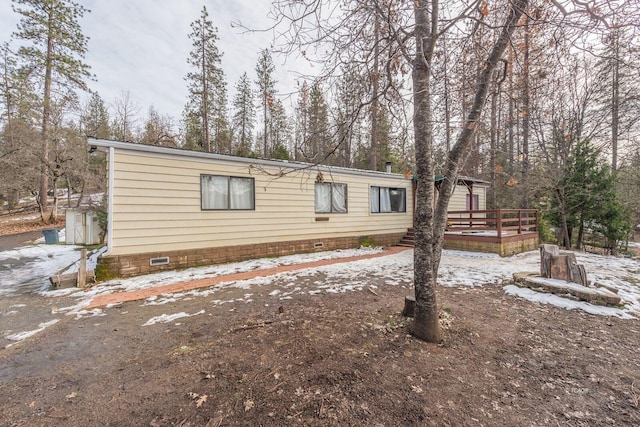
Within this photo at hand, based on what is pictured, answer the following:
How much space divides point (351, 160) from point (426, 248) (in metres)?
17.6

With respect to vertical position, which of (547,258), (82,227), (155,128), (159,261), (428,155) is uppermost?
(155,128)

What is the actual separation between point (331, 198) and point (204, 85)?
39.5 feet

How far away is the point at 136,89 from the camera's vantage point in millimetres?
17844

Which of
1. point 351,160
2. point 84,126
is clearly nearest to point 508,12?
point 351,160

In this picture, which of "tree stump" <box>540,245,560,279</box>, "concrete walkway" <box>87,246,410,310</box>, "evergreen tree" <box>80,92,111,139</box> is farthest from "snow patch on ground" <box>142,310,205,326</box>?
"evergreen tree" <box>80,92,111,139</box>

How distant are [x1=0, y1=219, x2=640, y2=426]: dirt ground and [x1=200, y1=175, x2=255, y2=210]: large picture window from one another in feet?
11.0

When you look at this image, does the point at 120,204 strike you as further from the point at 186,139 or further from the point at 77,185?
the point at 77,185

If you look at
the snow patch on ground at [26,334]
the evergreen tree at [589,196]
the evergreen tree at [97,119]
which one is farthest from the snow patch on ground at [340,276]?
the evergreen tree at [97,119]

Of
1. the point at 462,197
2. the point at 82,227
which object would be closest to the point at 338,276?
the point at 462,197

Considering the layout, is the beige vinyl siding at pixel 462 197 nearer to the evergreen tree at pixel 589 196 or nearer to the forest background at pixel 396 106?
the forest background at pixel 396 106

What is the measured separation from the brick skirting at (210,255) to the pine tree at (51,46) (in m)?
14.1

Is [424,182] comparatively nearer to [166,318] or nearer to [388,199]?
[166,318]

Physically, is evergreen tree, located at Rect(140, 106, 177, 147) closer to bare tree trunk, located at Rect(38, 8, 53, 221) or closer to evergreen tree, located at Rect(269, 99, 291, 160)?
bare tree trunk, located at Rect(38, 8, 53, 221)

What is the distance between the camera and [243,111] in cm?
1875
